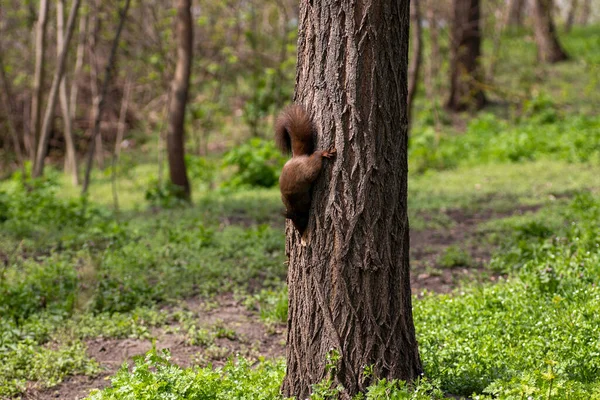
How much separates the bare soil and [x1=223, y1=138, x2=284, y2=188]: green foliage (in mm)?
4894

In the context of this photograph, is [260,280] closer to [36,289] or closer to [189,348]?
[189,348]

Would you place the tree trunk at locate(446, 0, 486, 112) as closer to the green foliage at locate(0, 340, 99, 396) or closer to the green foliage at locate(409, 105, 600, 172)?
the green foliage at locate(409, 105, 600, 172)

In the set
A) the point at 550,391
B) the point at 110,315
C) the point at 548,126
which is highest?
the point at 548,126

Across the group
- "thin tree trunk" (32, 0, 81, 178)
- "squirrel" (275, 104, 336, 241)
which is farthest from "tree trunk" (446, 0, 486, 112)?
"squirrel" (275, 104, 336, 241)

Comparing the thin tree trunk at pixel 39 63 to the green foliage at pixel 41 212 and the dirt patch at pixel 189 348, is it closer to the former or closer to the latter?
the green foliage at pixel 41 212

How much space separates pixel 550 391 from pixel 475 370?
0.78m

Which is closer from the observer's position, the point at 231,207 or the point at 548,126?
the point at 231,207

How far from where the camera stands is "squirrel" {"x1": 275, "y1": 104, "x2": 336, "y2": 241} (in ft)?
12.1

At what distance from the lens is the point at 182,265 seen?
22.5 feet

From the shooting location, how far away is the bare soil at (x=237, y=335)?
479cm

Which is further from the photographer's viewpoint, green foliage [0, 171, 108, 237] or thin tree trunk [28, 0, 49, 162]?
thin tree trunk [28, 0, 49, 162]

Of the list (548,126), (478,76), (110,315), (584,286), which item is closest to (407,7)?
A: (584,286)

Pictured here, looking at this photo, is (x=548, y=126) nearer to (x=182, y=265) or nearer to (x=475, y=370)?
(x=182, y=265)

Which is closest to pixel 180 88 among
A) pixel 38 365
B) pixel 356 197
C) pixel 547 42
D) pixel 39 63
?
pixel 39 63
